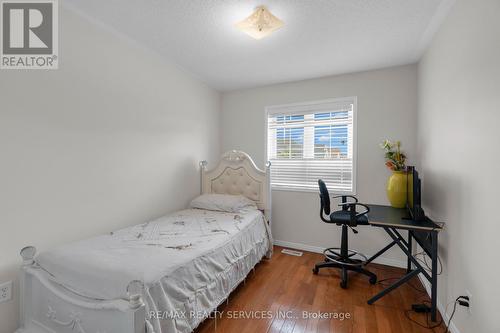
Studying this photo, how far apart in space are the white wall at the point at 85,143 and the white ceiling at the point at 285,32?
11.9 inches

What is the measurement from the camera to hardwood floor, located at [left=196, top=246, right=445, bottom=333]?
1768 mm

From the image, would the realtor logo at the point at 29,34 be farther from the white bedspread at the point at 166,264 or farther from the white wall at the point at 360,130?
the white wall at the point at 360,130

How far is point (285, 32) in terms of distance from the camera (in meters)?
2.09

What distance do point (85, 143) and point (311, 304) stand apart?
2386mm

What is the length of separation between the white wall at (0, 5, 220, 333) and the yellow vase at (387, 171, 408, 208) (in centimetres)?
248

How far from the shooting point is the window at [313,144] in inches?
120

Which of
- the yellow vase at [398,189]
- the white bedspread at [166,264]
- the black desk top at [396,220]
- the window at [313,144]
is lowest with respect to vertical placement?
the white bedspread at [166,264]

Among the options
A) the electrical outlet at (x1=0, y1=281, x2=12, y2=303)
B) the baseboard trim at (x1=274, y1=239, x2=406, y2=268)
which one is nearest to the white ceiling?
the electrical outlet at (x1=0, y1=281, x2=12, y2=303)

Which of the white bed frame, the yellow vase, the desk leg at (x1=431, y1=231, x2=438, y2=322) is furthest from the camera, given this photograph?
the yellow vase

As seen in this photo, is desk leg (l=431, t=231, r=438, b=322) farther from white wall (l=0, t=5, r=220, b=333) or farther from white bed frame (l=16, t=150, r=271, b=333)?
white wall (l=0, t=5, r=220, b=333)

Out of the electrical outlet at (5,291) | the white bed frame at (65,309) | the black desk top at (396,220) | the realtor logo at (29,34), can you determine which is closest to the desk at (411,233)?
the black desk top at (396,220)

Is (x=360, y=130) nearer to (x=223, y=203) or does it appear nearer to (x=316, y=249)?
(x=316, y=249)

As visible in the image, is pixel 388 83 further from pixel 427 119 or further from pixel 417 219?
pixel 417 219

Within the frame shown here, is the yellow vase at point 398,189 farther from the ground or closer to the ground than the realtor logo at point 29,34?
closer to the ground
